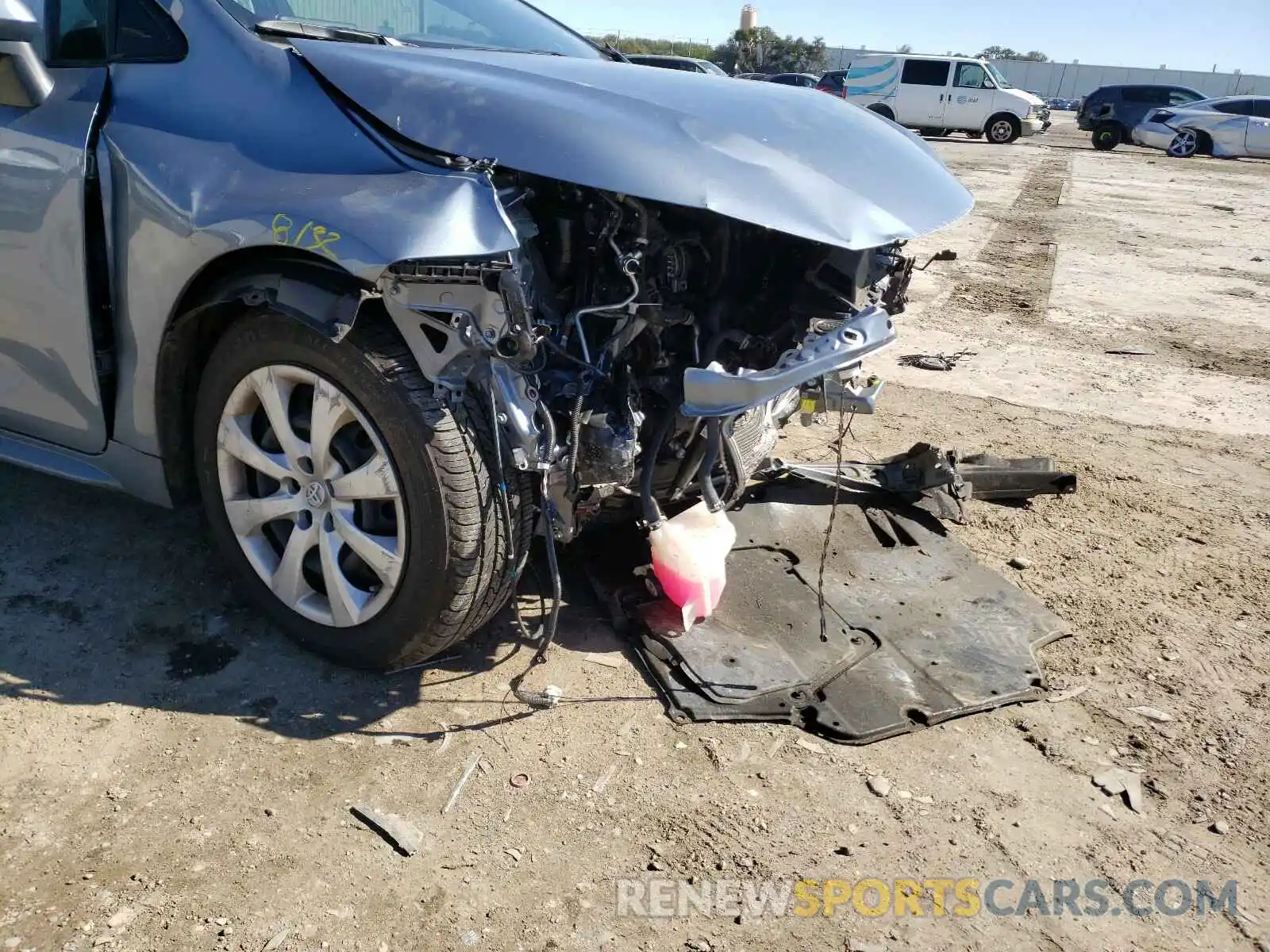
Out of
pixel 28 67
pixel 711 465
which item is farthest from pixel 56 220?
pixel 711 465

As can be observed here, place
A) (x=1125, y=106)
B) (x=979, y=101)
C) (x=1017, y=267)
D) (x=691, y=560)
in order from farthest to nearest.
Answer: (x=1125, y=106) → (x=979, y=101) → (x=1017, y=267) → (x=691, y=560)

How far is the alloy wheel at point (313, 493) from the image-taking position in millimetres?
2496

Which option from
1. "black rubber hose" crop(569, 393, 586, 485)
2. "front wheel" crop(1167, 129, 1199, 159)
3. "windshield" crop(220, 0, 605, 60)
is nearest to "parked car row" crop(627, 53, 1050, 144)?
"front wheel" crop(1167, 129, 1199, 159)

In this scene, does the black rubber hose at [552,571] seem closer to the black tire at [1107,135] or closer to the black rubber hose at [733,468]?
the black rubber hose at [733,468]

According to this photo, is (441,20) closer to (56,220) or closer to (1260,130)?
(56,220)

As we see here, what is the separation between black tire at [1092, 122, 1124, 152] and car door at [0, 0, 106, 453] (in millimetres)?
28035

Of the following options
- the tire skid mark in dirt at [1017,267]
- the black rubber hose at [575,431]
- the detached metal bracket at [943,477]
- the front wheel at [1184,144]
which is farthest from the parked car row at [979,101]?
the black rubber hose at [575,431]

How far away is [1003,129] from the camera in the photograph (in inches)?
1028

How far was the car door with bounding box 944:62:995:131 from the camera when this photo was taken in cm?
2566

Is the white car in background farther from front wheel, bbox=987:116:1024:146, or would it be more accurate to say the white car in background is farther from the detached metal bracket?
the detached metal bracket

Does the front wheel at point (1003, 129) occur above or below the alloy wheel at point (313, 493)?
above

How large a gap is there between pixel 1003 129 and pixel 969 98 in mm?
1248

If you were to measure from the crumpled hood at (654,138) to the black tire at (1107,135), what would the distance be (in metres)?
27.2

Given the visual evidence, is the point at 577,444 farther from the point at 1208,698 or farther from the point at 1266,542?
the point at 1266,542
